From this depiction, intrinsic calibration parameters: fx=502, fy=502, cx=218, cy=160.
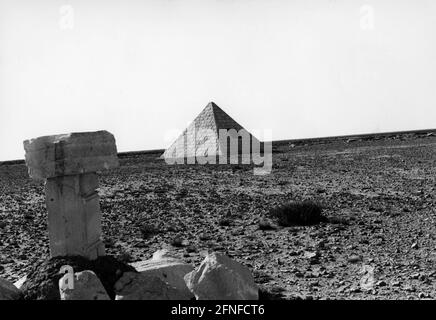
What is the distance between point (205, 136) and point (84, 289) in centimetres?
2730

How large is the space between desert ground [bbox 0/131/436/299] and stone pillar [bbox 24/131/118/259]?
1.70m

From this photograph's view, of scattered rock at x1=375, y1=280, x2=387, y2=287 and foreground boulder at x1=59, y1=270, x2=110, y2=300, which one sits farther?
scattered rock at x1=375, y1=280, x2=387, y2=287

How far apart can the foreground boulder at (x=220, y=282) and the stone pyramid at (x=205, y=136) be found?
81.1 feet

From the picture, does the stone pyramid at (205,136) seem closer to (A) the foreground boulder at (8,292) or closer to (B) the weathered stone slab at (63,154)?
(B) the weathered stone slab at (63,154)

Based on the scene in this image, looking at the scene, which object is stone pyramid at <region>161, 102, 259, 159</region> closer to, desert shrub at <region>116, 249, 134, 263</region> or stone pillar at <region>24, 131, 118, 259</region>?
desert shrub at <region>116, 249, 134, 263</region>

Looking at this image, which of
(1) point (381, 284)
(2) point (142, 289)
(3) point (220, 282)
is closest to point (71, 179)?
(2) point (142, 289)

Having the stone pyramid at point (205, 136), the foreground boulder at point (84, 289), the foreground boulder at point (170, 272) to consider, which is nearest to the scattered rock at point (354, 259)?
the foreground boulder at point (170, 272)

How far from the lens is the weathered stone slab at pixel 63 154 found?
196 inches

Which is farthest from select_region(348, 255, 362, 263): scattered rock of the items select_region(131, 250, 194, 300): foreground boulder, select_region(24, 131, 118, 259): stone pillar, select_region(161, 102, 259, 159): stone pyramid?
select_region(161, 102, 259, 159): stone pyramid

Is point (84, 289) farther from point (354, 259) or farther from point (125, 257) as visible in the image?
point (354, 259)

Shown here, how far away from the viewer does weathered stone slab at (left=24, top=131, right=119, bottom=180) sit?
196 inches

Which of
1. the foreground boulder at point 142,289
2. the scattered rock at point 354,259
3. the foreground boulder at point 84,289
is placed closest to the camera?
the foreground boulder at point 84,289

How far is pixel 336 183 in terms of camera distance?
49.0 feet
